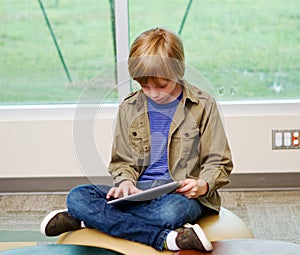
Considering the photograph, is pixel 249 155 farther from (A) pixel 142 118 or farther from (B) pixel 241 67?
(A) pixel 142 118

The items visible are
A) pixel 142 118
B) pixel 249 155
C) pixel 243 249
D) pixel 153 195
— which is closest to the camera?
pixel 243 249

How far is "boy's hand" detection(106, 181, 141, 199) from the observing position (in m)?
2.12

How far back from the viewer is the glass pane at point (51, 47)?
3.37m

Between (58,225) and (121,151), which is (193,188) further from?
(58,225)

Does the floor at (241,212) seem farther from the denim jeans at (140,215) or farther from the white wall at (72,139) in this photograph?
the denim jeans at (140,215)

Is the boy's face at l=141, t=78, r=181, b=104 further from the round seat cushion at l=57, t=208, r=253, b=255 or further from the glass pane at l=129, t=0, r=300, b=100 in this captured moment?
the glass pane at l=129, t=0, r=300, b=100

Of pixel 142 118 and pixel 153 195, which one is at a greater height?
pixel 142 118

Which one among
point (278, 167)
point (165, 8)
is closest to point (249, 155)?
point (278, 167)

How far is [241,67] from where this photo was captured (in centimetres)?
341

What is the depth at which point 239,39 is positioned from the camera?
3373mm

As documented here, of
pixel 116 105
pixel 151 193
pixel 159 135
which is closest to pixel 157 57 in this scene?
pixel 159 135

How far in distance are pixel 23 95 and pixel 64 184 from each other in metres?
0.49

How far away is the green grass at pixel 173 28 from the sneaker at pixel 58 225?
1.32m

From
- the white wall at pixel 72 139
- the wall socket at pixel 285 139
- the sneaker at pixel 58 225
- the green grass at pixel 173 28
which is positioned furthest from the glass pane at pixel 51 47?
the sneaker at pixel 58 225
